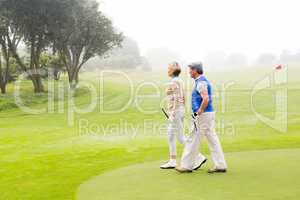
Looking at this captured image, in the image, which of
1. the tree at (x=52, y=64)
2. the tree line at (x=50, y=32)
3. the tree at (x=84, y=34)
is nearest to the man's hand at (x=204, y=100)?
the tree line at (x=50, y=32)

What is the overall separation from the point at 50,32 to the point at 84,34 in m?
6.49

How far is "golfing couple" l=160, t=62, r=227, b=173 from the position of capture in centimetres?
979

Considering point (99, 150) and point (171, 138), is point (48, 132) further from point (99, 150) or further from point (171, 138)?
point (171, 138)

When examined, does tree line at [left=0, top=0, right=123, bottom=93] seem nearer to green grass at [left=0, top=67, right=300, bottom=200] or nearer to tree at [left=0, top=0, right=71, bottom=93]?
tree at [left=0, top=0, right=71, bottom=93]

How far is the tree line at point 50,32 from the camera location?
127 ft

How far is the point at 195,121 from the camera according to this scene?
390 inches

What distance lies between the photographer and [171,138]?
35.1 ft

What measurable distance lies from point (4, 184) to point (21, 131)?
34.8 ft

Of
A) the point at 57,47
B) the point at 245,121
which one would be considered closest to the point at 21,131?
the point at 245,121

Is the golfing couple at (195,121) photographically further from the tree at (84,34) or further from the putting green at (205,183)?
the tree at (84,34)

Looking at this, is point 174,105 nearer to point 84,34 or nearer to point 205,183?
point 205,183

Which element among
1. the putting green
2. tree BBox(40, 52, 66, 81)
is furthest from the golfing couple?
tree BBox(40, 52, 66, 81)

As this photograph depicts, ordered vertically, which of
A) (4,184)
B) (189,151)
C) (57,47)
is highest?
(57,47)

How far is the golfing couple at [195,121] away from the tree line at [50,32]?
29.2m
